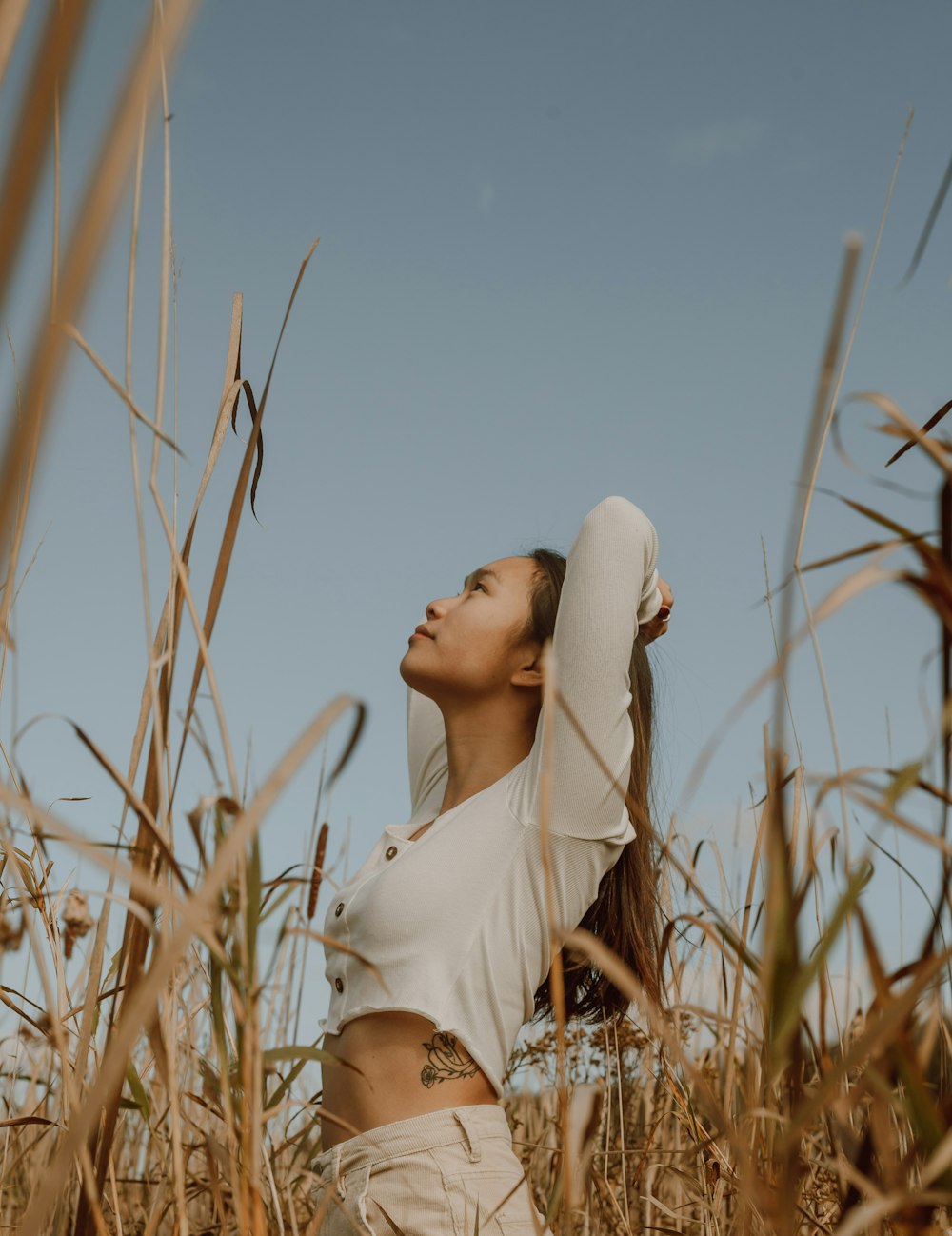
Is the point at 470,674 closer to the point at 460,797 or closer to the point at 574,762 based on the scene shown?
the point at 460,797

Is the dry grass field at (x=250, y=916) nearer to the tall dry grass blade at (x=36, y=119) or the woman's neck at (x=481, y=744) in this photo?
the tall dry grass blade at (x=36, y=119)

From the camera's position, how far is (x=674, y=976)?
1034 mm

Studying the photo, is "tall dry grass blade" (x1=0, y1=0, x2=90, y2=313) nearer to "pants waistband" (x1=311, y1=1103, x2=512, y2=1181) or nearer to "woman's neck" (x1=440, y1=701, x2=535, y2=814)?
"pants waistband" (x1=311, y1=1103, x2=512, y2=1181)

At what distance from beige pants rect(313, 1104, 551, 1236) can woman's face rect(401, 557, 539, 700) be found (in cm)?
68

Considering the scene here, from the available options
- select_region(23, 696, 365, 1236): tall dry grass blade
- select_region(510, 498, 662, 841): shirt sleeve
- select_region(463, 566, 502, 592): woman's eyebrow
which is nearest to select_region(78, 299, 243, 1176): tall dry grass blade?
select_region(23, 696, 365, 1236): tall dry grass blade

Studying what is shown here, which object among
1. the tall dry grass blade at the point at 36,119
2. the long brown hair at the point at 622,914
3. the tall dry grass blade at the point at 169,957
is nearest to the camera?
the tall dry grass blade at the point at 36,119

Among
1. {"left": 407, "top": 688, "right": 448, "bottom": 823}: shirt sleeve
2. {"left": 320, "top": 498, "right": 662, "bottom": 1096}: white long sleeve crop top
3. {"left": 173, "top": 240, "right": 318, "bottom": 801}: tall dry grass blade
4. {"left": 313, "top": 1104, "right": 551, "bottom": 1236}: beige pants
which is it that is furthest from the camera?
{"left": 407, "top": 688, "right": 448, "bottom": 823}: shirt sleeve

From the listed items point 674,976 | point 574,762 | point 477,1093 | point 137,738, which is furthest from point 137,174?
point 477,1093

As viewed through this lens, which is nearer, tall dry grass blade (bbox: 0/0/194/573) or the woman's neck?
tall dry grass blade (bbox: 0/0/194/573)

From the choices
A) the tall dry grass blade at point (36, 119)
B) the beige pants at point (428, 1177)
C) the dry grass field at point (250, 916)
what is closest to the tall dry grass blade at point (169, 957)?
the dry grass field at point (250, 916)

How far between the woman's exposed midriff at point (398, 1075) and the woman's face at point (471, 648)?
0.57 metres

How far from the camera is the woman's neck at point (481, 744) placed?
1797mm

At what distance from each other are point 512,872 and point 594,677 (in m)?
0.30

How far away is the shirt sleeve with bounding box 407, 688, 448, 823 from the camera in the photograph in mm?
2139
